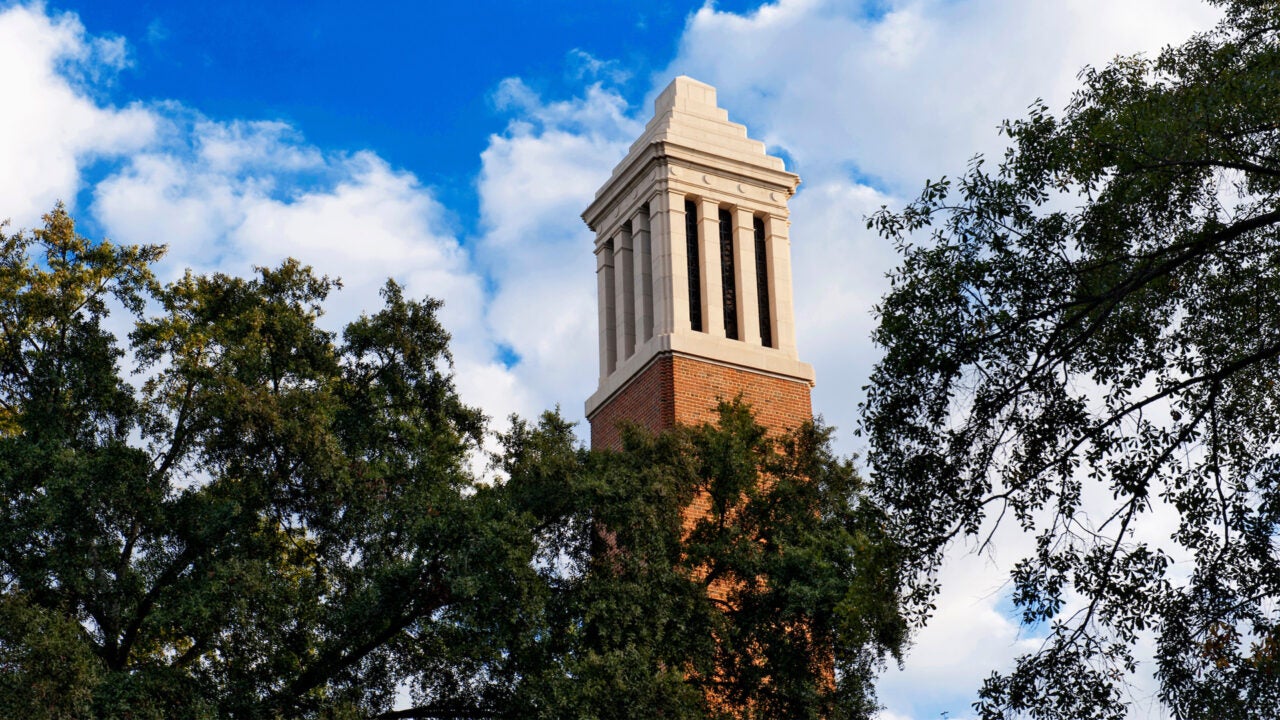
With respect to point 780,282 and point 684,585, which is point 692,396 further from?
point 684,585

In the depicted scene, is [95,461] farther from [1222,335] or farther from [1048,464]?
[1222,335]

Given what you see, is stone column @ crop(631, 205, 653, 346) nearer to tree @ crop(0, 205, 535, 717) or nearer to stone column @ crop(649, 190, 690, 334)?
stone column @ crop(649, 190, 690, 334)

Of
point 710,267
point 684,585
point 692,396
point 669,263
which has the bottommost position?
point 684,585

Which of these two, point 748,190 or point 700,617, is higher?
point 748,190

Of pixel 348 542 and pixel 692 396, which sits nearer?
pixel 348 542

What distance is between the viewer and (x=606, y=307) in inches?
1367

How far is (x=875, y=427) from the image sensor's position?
14977 millimetres

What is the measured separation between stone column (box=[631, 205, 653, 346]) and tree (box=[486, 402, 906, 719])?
1016cm

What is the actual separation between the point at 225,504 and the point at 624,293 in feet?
49.7

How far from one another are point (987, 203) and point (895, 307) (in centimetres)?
123

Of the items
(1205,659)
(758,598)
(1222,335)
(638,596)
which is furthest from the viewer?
(758,598)

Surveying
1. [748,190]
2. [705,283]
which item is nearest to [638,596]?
[705,283]

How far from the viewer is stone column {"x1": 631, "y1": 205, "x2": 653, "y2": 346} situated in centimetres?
3312

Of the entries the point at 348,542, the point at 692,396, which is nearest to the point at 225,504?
the point at 348,542
